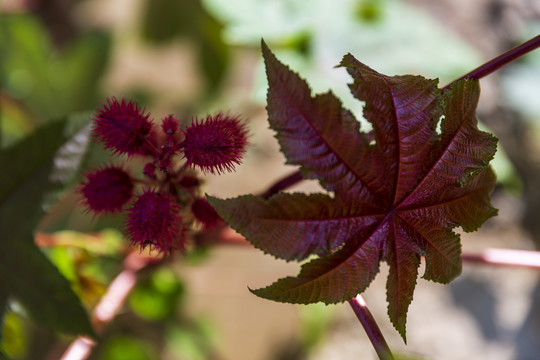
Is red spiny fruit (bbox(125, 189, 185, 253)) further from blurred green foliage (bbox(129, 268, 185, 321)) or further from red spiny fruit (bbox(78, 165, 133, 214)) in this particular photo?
blurred green foliage (bbox(129, 268, 185, 321))

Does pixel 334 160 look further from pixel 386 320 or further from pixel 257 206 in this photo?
pixel 386 320

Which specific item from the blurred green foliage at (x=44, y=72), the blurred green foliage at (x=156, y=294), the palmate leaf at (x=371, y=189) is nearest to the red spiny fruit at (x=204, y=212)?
the palmate leaf at (x=371, y=189)

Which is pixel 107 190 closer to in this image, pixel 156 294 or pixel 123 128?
pixel 123 128

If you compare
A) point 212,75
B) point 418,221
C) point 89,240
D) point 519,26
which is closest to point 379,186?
point 418,221

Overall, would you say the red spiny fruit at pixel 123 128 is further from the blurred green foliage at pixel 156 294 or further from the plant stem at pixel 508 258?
the blurred green foliage at pixel 156 294

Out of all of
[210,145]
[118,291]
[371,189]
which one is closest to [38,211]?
[118,291]

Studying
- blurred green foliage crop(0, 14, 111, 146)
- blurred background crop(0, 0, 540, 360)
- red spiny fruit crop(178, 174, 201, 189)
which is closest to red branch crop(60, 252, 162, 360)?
blurred background crop(0, 0, 540, 360)
